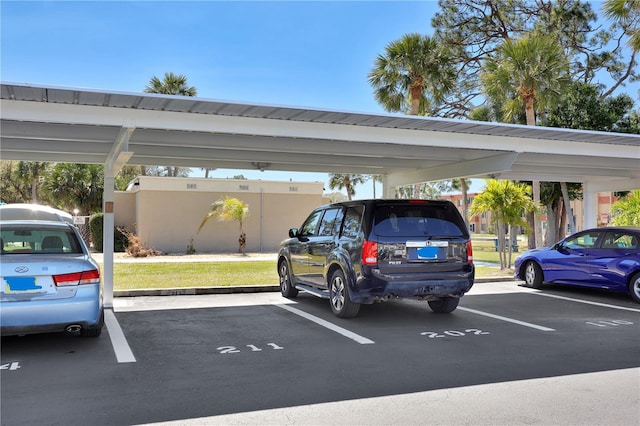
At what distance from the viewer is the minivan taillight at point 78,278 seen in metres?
6.06

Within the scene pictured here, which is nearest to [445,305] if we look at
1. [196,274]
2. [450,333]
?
[450,333]

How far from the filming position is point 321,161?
13.3 metres

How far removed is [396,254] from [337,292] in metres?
1.33

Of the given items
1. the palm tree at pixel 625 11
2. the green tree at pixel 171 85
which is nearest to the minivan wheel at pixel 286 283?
the palm tree at pixel 625 11

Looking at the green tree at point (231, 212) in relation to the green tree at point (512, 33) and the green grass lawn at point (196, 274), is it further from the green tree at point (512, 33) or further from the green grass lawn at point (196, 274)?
the green tree at point (512, 33)

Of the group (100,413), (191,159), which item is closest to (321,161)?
(191,159)

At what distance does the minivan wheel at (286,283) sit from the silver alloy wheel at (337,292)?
2.16 metres

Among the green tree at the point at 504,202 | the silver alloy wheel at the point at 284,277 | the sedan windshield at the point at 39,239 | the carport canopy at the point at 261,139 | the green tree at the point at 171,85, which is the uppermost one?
the green tree at the point at 171,85

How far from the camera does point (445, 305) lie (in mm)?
9109

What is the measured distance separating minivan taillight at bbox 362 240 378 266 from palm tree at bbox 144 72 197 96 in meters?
25.0

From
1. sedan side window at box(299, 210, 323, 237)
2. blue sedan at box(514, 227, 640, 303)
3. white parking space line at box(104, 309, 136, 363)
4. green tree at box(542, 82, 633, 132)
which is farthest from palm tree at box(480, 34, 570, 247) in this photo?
white parking space line at box(104, 309, 136, 363)

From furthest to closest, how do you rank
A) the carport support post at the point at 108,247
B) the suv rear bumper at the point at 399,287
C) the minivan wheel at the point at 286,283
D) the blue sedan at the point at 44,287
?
the minivan wheel at the point at 286,283 < the carport support post at the point at 108,247 < the suv rear bumper at the point at 399,287 < the blue sedan at the point at 44,287

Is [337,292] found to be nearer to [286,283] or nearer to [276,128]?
[286,283]

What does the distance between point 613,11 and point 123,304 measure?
18252mm
